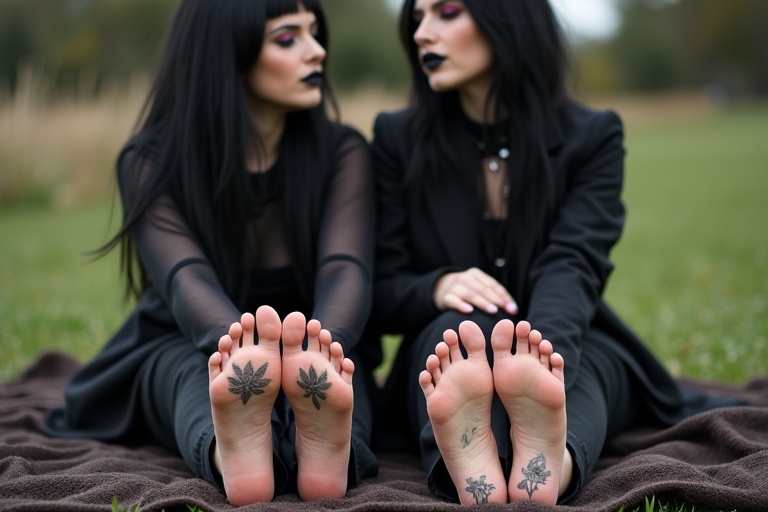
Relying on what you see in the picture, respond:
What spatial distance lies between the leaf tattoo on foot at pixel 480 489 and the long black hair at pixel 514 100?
3.50 ft

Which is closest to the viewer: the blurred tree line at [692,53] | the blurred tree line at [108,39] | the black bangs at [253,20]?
the black bangs at [253,20]

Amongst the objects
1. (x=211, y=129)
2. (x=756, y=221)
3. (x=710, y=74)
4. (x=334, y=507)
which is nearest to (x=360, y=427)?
(x=334, y=507)

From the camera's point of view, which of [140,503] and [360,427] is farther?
[360,427]

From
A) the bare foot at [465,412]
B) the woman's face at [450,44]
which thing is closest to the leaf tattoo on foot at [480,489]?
the bare foot at [465,412]

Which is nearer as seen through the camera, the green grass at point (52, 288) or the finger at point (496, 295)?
the finger at point (496, 295)

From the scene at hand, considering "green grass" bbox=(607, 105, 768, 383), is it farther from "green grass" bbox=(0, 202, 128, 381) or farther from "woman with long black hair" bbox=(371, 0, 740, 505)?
"green grass" bbox=(0, 202, 128, 381)

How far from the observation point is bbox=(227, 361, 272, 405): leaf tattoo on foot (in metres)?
2.27

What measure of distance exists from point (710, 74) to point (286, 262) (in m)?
50.6

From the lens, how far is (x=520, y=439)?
7.84ft

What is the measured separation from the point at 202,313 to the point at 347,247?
58cm

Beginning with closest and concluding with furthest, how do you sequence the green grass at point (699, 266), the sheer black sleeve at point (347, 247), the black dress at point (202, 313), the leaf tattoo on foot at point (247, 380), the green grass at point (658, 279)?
the leaf tattoo on foot at point (247, 380) < the black dress at point (202, 313) < the sheer black sleeve at point (347, 247) < the green grass at point (699, 266) < the green grass at point (658, 279)

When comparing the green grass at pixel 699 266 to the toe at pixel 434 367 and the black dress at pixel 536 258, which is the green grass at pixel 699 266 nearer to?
the black dress at pixel 536 258

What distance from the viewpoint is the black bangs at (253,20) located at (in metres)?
3.17

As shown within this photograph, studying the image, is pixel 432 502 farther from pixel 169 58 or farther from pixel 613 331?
pixel 169 58
